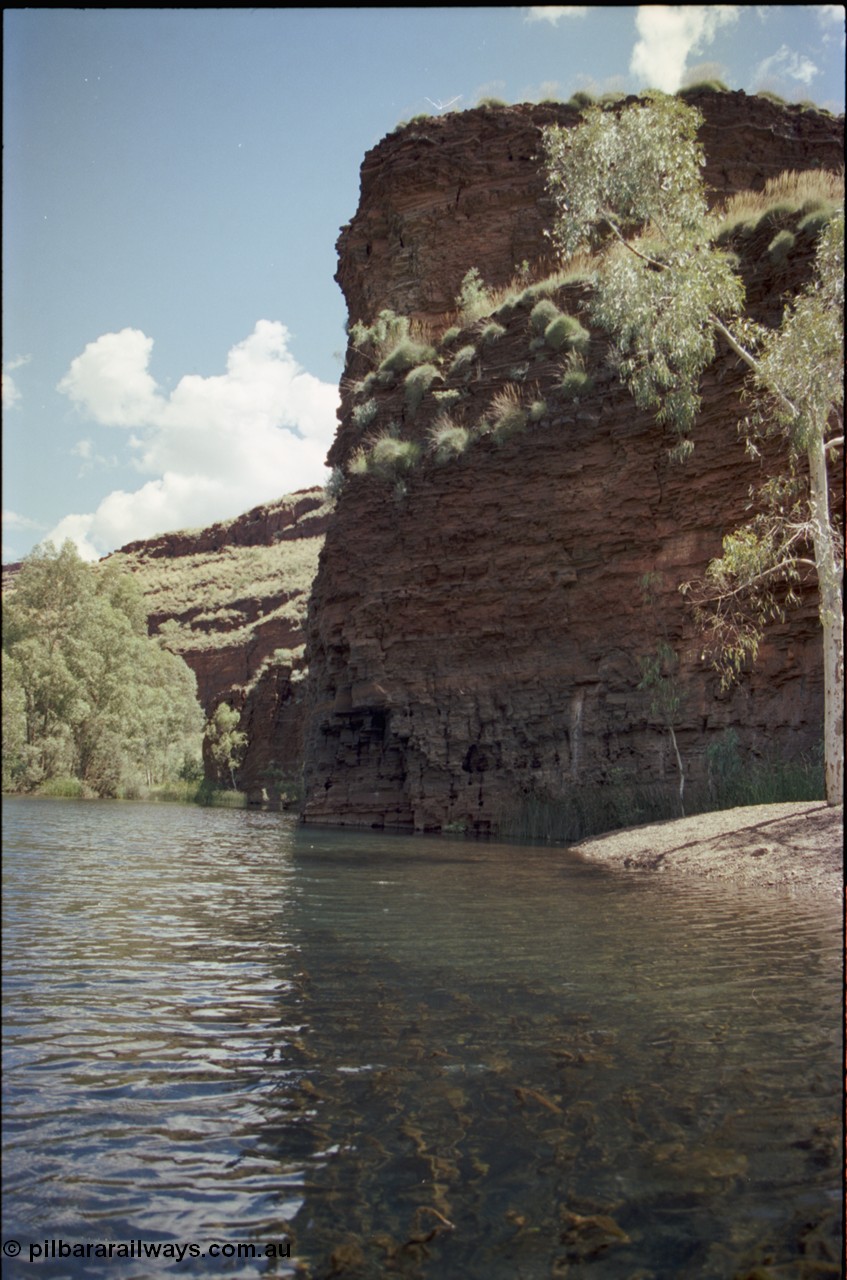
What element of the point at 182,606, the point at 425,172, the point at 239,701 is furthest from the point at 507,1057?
the point at 182,606

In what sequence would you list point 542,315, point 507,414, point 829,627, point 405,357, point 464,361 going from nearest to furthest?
point 829,627 < point 507,414 < point 542,315 < point 464,361 < point 405,357

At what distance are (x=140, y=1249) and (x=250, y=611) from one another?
86.9 metres

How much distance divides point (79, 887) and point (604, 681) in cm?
1300

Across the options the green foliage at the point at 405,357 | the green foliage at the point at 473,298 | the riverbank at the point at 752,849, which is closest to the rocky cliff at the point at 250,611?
the green foliage at the point at 473,298

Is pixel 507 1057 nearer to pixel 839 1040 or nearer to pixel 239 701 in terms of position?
pixel 839 1040

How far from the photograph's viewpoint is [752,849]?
9.98 meters

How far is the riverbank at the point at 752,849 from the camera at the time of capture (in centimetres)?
880

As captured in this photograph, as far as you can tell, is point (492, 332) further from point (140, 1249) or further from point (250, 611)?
point (250, 611)

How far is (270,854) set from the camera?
1238 centimetres

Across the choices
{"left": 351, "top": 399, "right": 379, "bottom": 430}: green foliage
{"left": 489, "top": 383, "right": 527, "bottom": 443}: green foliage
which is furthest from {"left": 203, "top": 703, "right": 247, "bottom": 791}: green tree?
{"left": 489, "top": 383, "right": 527, "bottom": 443}: green foliage

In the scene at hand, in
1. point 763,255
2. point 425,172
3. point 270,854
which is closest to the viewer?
point 270,854

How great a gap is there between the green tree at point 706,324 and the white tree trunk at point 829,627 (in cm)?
2

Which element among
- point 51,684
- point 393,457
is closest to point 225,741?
point 393,457

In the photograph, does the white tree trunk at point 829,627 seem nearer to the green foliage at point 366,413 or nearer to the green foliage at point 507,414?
the green foliage at point 507,414
